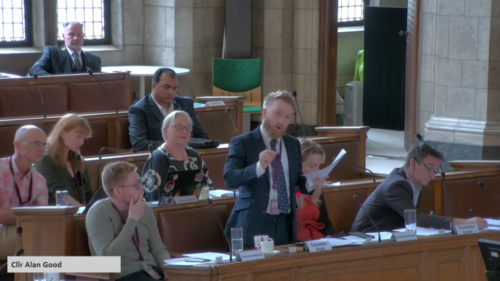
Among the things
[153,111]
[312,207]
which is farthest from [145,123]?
[312,207]

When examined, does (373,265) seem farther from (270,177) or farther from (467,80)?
(467,80)

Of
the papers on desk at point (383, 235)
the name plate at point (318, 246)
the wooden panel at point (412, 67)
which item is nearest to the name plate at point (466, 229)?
the papers on desk at point (383, 235)

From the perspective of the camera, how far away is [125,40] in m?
10.2

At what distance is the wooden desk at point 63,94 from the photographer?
284 inches

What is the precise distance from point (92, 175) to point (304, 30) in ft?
16.2

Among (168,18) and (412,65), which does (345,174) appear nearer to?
(412,65)

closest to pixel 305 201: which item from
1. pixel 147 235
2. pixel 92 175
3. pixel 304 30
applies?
pixel 147 235

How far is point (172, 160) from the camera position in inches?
196

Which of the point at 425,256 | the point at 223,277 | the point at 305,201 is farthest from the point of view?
the point at 305,201

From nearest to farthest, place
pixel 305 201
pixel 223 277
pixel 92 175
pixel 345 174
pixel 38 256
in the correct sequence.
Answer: pixel 223 277
pixel 38 256
pixel 305 201
pixel 92 175
pixel 345 174

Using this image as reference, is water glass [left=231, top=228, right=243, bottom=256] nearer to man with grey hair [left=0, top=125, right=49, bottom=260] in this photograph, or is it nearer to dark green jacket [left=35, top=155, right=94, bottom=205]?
man with grey hair [left=0, top=125, right=49, bottom=260]

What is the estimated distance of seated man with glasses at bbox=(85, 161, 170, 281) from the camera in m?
4.11

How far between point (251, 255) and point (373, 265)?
71 cm
